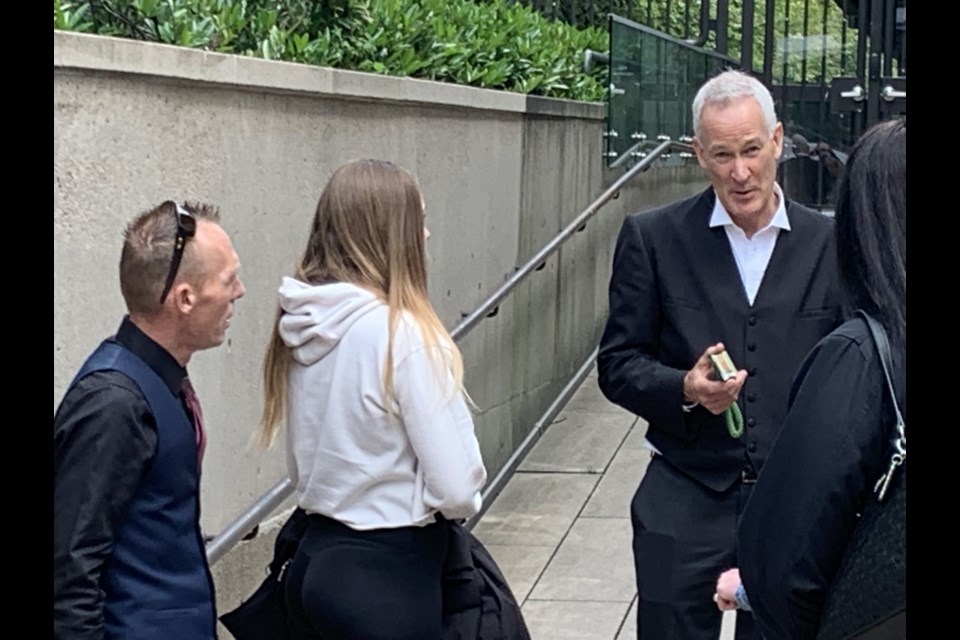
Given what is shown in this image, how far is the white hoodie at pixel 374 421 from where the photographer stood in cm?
329

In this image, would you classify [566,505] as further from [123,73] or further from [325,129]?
[123,73]

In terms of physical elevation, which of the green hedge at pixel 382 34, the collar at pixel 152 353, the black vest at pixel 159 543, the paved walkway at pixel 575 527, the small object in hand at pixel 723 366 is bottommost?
the paved walkway at pixel 575 527

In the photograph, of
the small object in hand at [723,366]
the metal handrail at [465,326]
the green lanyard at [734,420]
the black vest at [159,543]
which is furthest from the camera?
the metal handrail at [465,326]

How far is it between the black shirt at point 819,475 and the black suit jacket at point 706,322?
49.7 inches

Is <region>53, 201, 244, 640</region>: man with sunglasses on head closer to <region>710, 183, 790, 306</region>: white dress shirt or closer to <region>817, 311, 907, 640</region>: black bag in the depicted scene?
<region>817, 311, 907, 640</region>: black bag

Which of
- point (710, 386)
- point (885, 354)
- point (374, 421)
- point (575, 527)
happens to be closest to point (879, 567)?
point (885, 354)

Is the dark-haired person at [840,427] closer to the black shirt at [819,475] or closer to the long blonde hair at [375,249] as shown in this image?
the black shirt at [819,475]

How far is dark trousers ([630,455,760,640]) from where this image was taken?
3.89 meters

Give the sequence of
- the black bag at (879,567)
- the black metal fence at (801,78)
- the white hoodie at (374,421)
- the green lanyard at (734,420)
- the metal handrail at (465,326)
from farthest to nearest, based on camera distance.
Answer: the black metal fence at (801,78) → the metal handrail at (465,326) → the green lanyard at (734,420) → the white hoodie at (374,421) → the black bag at (879,567)

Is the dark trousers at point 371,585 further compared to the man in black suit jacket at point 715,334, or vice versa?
the man in black suit jacket at point 715,334

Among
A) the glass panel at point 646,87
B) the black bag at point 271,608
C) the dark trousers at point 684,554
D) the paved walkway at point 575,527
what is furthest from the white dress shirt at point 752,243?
the glass panel at point 646,87

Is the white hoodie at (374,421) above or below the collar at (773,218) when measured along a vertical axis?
below

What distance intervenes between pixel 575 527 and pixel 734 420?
3.32 meters
